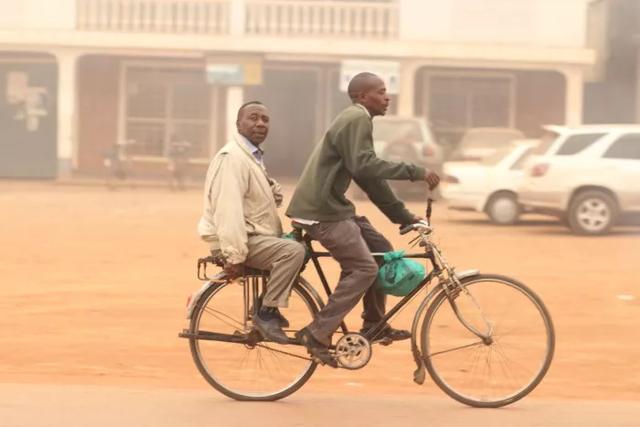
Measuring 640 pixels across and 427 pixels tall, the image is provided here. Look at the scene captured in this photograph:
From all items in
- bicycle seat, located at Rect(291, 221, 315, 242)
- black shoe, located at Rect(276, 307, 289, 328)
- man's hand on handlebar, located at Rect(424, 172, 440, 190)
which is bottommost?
black shoe, located at Rect(276, 307, 289, 328)

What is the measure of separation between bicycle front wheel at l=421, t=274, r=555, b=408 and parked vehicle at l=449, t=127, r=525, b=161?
58.6 feet

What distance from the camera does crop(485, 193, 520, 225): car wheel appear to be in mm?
19000

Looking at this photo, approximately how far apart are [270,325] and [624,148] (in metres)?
11.9

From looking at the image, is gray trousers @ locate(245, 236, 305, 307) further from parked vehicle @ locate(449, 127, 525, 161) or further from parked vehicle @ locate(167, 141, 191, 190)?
parked vehicle @ locate(167, 141, 191, 190)

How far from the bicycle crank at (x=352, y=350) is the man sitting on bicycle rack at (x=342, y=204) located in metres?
0.05

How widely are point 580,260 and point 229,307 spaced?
8423mm

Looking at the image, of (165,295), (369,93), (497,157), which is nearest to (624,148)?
(497,157)

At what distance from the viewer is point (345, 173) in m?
6.17

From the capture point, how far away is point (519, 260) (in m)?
14.1

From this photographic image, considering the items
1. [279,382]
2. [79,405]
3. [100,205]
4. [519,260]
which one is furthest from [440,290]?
[100,205]

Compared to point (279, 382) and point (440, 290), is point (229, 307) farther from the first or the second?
point (440, 290)

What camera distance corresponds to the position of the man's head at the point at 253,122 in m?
6.24

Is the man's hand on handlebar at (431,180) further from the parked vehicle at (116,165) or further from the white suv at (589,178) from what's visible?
the parked vehicle at (116,165)

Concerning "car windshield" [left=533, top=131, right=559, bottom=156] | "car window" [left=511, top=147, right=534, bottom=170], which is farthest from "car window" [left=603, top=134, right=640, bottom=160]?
"car window" [left=511, top=147, right=534, bottom=170]
